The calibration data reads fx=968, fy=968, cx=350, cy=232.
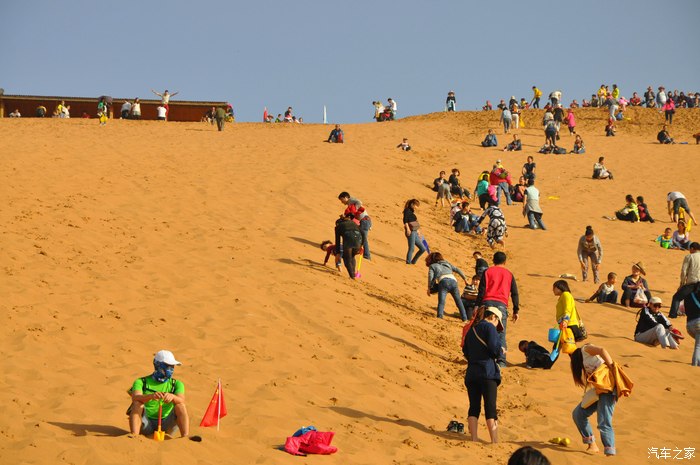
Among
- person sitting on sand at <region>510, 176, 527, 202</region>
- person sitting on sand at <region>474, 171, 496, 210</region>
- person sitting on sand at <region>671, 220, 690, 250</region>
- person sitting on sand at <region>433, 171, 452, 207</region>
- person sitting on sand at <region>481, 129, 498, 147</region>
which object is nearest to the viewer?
person sitting on sand at <region>671, 220, 690, 250</region>

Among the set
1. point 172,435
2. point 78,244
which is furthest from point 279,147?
point 172,435

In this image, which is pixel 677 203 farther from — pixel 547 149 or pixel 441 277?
pixel 441 277

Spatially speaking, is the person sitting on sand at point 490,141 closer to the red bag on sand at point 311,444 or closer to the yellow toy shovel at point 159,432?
the red bag on sand at point 311,444

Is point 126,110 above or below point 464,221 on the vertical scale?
above

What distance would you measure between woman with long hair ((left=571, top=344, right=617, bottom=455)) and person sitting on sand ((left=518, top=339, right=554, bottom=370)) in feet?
14.5

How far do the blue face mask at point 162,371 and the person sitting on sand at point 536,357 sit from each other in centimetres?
776

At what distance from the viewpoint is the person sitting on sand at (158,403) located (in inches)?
398

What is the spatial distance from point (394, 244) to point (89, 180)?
8.73 metres

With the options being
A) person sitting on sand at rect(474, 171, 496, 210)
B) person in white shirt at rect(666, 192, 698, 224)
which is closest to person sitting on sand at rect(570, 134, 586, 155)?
person in white shirt at rect(666, 192, 698, 224)

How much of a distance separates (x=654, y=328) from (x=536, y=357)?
10.7 ft

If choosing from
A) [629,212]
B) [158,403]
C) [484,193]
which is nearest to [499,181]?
[484,193]

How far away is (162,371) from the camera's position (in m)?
10.3

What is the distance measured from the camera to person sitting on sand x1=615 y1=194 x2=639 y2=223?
31.1 metres

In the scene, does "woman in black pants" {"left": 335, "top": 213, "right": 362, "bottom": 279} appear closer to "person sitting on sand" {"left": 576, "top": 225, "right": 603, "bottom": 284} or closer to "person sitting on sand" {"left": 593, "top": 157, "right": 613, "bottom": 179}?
"person sitting on sand" {"left": 576, "top": 225, "right": 603, "bottom": 284}
